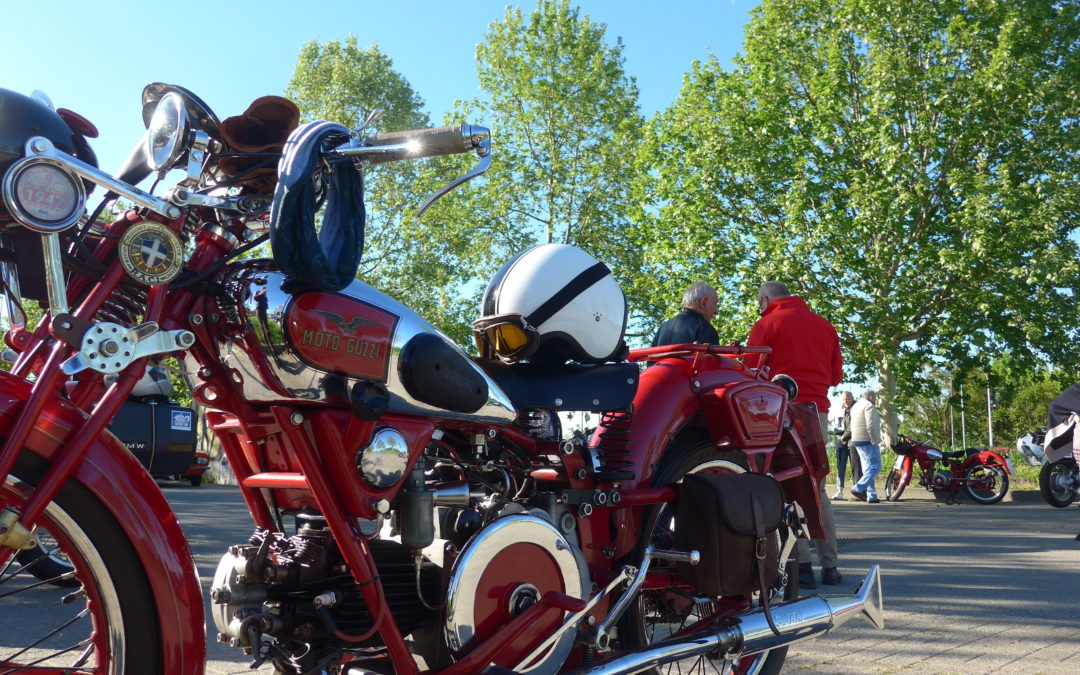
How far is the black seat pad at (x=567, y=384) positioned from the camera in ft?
9.76

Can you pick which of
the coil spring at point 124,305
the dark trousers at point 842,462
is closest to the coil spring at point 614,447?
the coil spring at point 124,305

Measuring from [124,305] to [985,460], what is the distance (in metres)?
14.8

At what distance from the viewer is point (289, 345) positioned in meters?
2.26

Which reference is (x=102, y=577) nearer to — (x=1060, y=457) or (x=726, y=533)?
(x=726, y=533)

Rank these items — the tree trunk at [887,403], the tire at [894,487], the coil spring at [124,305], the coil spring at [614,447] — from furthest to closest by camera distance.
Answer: the tree trunk at [887,403], the tire at [894,487], the coil spring at [614,447], the coil spring at [124,305]

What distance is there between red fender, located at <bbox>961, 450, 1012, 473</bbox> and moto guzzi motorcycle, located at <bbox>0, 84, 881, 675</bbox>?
1290cm

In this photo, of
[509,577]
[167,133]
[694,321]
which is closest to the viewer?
[167,133]

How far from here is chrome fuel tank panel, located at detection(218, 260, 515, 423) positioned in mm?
2264

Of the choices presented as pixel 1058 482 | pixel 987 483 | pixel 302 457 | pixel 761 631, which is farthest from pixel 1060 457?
pixel 302 457

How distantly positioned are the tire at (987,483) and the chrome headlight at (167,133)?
14655 millimetres

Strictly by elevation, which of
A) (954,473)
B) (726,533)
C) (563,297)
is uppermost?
(563,297)

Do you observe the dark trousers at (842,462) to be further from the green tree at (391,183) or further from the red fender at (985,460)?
the green tree at (391,183)

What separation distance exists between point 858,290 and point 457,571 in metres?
18.9

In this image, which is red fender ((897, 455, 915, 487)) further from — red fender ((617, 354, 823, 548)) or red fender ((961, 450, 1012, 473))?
red fender ((617, 354, 823, 548))
